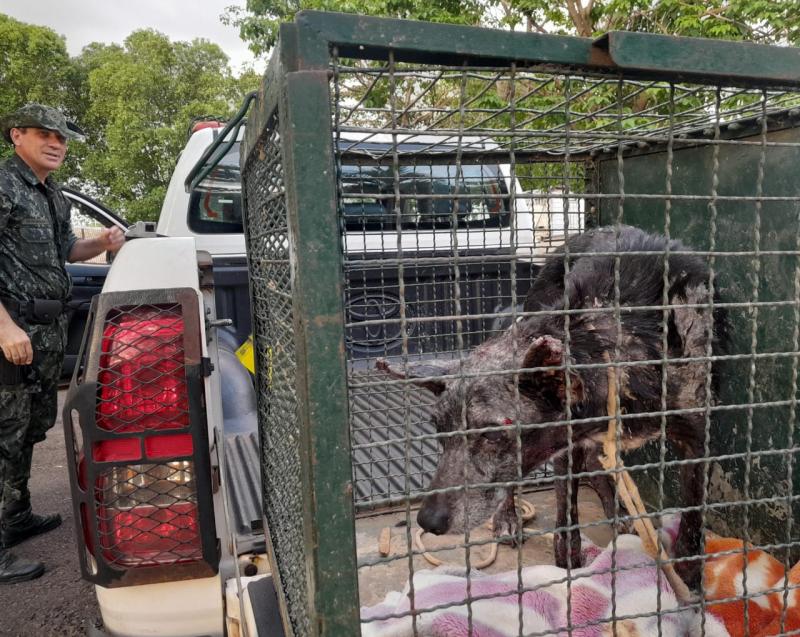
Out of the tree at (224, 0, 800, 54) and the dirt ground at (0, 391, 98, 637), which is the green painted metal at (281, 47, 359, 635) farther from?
the tree at (224, 0, 800, 54)

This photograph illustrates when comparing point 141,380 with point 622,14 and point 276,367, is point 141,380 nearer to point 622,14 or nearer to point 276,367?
point 276,367

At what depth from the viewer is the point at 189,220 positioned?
452 centimetres

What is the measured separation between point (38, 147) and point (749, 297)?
431cm

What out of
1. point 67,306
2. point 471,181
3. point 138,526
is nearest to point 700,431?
point 138,526

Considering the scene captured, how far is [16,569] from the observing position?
3498 millimetres

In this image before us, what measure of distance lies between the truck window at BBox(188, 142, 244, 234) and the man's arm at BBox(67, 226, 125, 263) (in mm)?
646

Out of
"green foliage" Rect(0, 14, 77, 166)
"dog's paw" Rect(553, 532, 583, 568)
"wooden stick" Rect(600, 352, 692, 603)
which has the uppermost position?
"green foliage" Rect(0, 14, 77, 166)

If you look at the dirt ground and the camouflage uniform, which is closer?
the dirt ground

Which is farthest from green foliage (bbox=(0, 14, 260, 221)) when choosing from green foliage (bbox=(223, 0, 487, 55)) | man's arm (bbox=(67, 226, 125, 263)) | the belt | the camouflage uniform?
the belt

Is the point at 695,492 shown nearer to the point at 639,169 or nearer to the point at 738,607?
the point at 738,607

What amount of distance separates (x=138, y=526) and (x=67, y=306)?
3.17 m

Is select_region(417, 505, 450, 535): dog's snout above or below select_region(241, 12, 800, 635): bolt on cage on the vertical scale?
below

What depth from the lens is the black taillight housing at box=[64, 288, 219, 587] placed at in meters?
1.62

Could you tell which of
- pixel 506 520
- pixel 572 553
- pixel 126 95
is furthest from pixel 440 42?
pixel 126 95
